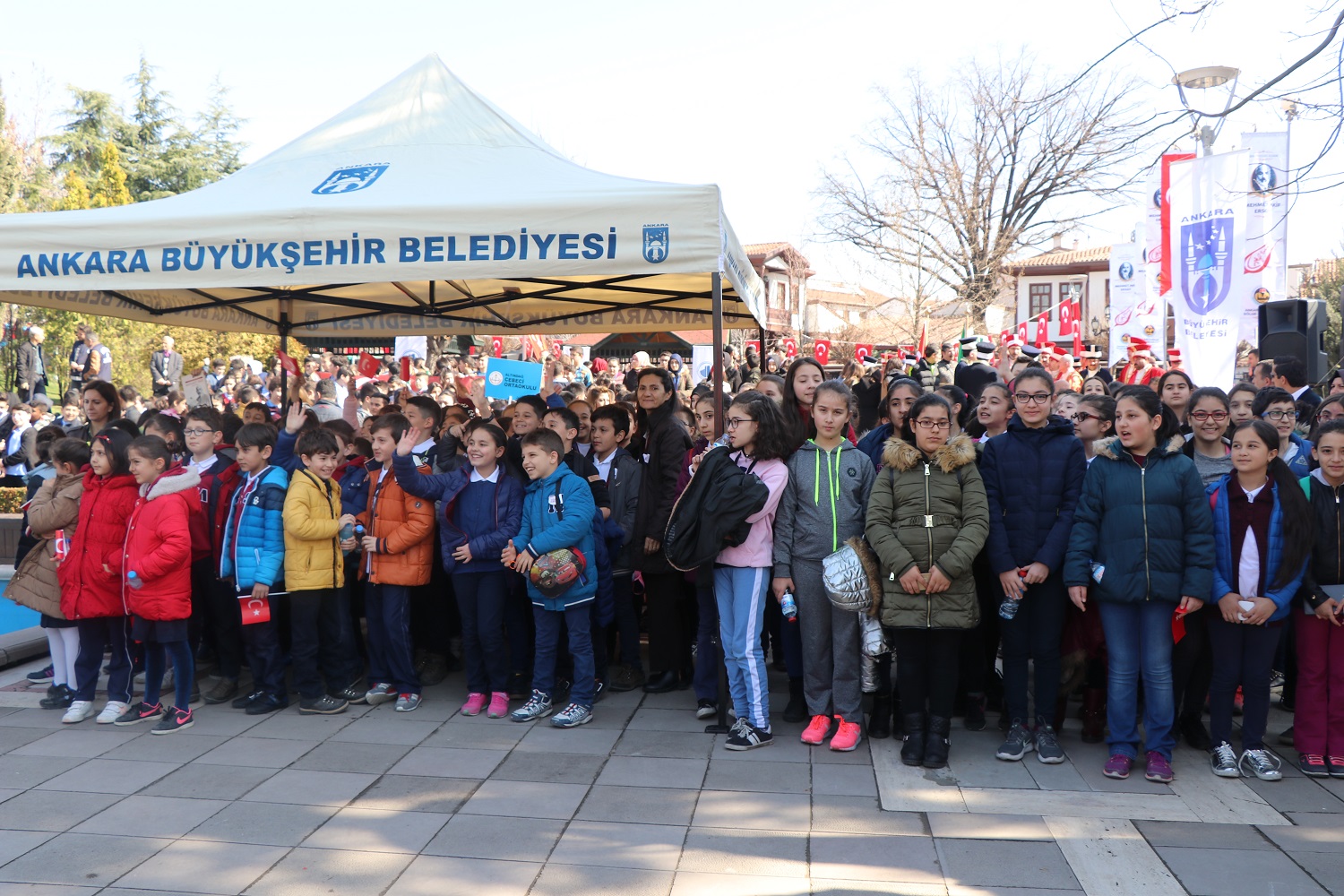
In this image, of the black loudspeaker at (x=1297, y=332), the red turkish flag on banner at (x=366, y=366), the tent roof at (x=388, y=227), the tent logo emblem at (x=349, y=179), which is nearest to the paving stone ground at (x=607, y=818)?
the tent roof at (x=388, y=227)

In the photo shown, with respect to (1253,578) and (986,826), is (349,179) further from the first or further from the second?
(1253,578)

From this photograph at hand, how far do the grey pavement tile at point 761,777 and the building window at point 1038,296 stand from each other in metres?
59.7

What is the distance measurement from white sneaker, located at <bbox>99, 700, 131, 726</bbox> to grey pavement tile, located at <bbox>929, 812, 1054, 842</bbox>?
14.7 ft

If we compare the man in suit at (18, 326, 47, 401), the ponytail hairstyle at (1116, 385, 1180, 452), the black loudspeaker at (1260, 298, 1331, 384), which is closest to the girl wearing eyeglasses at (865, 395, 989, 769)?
the ponytail hairstyle at (1116, 385, 1180, 452)

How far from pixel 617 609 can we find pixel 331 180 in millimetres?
3219

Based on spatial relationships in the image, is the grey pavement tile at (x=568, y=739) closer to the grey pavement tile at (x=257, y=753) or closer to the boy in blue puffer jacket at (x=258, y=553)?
the grey pavement tile at (x=257, y=753)

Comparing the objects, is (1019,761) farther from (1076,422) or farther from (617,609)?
(617,609)

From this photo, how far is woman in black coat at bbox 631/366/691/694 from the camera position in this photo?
18.7ft

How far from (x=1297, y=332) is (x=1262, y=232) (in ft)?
3.97

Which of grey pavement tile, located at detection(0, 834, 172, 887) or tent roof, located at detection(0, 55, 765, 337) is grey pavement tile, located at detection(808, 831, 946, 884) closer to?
grey pavement tile, located at detection(0, 834, 172, 887)

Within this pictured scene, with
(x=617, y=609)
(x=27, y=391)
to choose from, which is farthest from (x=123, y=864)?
(x=27, y=391)

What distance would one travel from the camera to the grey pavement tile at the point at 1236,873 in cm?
349

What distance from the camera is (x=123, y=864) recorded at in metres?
3.69

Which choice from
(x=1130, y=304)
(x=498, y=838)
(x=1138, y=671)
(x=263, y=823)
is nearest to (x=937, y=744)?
(x=1138, y=671)
